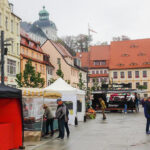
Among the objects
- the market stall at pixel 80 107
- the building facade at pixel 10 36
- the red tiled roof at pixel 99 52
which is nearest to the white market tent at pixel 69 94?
the market stall at pixel 80 107

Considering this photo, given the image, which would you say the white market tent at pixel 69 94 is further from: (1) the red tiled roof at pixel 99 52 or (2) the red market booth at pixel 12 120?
(1) the red tiled roof at pixel 99 52

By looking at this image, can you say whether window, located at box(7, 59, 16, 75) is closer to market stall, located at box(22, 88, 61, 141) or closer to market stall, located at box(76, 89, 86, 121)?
market stall, located at box(76, 89, 86, 121)

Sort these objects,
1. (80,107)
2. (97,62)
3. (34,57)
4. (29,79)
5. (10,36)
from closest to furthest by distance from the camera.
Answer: (80,107) → (29,79) → (10,36) → (34,57) → (97,62)

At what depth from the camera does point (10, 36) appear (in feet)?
147

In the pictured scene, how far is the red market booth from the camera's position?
11912 millimetres

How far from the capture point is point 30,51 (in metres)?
54.4

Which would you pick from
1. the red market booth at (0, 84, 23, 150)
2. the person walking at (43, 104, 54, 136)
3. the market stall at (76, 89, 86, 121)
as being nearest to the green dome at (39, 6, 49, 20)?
the market stall at (76, 89, 86, 121)

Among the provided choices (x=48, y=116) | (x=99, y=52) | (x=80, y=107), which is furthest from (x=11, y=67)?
(x=99, y=52)

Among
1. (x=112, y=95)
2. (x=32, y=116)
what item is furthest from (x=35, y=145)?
(x=112, y=95)

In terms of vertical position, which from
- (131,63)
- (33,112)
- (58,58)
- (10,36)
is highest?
(131,63)

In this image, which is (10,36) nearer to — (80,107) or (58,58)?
(58,58)

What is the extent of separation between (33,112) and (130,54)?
77551 mm

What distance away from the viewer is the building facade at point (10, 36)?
141 ft

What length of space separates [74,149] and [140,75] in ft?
265
